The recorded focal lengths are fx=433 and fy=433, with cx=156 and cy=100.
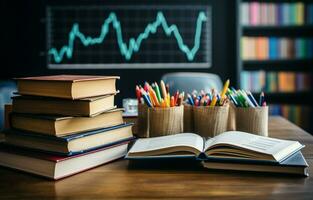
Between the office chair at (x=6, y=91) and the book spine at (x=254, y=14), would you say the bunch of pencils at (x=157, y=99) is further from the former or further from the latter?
the book spine at (x=254, y=14)

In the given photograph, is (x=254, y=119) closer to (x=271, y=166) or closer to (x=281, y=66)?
(x=271, y=166)

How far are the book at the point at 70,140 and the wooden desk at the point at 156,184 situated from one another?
0.06 m

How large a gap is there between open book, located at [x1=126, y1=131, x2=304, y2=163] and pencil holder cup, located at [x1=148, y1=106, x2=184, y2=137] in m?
0.18

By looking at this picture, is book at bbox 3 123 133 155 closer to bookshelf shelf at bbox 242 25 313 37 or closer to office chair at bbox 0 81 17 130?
office chair at bbox 0 81 17 130

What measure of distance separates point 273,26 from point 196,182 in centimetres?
299

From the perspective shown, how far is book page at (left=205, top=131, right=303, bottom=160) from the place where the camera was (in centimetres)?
89

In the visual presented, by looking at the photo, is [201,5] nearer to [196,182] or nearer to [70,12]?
[70,12]

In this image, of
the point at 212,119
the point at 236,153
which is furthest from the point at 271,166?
the point at 212,119

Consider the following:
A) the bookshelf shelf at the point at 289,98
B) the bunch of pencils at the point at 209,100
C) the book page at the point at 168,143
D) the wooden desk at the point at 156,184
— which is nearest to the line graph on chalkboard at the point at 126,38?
the bookshelf shelf at the point at 289,98

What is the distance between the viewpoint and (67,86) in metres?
0.92

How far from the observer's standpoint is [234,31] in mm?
3627

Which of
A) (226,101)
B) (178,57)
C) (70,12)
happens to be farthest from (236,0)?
(226,101)

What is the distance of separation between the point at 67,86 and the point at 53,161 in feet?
0.56

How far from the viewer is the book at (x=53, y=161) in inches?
33.5
